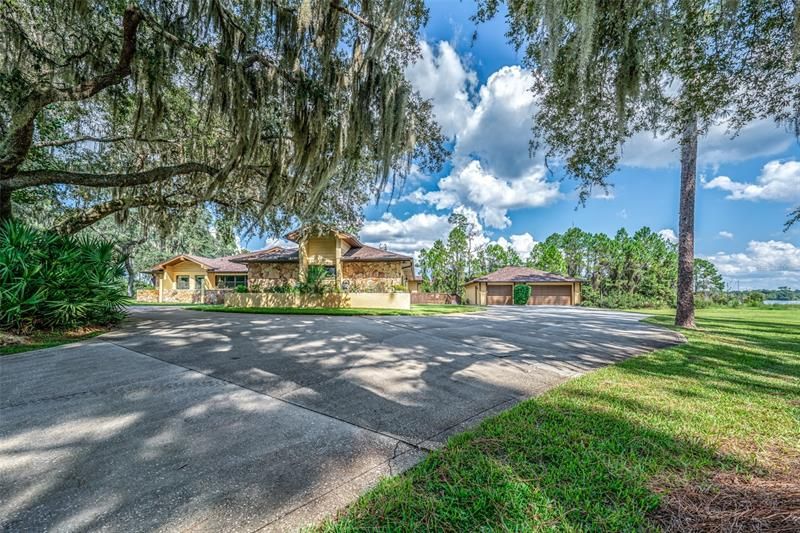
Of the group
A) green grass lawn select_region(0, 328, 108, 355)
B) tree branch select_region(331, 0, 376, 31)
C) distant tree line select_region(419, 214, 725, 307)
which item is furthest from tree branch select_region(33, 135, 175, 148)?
distant tree line select_region(419, 214, 725, 307)

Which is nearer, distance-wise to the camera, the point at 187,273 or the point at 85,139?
the point at 85,139

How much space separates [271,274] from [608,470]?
19.5m

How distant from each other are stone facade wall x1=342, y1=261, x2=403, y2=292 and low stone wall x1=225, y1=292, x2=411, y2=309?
1.73 m

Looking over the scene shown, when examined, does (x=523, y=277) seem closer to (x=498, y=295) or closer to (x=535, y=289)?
(x=535, y=289)

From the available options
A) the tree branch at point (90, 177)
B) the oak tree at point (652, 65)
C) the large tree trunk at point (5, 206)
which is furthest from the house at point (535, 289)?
the large tree trunk at point (5, 206)

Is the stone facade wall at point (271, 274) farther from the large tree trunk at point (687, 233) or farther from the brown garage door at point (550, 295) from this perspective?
the brown garage door at point (550, 295)

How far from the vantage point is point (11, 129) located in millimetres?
5535

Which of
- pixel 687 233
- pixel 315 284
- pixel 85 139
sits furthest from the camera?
pixel 315 284

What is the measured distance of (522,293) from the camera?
28.3 meters

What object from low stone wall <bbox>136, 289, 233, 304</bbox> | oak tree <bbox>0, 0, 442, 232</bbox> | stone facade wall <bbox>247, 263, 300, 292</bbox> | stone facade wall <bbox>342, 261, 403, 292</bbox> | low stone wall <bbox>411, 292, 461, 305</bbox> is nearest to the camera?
oak tree <bbox>0, 0, 442, 232</bbox>

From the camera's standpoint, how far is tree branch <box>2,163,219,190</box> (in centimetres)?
663

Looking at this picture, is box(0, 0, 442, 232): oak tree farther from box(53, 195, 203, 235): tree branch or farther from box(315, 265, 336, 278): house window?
box(315, 265, 336, 278): house window

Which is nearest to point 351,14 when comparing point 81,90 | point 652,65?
point 652,65

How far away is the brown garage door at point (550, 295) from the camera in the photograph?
94.6 feet
